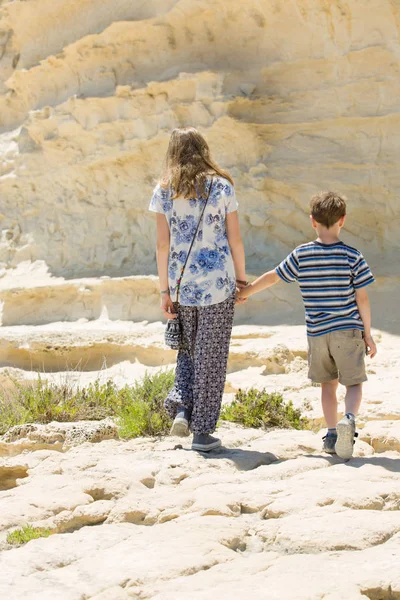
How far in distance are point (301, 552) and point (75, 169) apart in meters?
9.01

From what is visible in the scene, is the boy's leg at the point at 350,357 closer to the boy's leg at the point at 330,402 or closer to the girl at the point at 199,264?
the boy's leg at the point at 330,402

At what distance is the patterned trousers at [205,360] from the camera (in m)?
4.17

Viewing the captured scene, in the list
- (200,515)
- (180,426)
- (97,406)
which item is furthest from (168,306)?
(97,406)

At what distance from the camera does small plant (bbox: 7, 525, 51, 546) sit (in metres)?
3.04

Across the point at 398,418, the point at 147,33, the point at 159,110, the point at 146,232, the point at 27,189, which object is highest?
the point at 147,33

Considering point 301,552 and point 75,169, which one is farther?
point 75,169

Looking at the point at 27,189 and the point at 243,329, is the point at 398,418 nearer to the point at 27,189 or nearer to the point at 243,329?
the point at 243,329

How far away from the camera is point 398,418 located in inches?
211

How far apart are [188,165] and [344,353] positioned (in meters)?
1.30

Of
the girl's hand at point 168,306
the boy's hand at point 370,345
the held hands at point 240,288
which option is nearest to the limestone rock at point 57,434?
the girl's hand at point 168,306

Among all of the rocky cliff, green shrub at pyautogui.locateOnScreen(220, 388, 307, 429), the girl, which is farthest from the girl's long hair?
the rocky cliff

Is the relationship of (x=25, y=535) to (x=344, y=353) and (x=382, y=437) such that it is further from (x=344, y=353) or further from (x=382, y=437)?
(x=382, y=437)

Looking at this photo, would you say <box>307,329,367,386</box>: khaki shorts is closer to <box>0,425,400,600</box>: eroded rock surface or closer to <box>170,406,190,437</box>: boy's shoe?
<box>0,425,400,600</box>: eroded rock surface

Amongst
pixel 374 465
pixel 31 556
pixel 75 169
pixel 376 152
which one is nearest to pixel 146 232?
pixel 75 169
